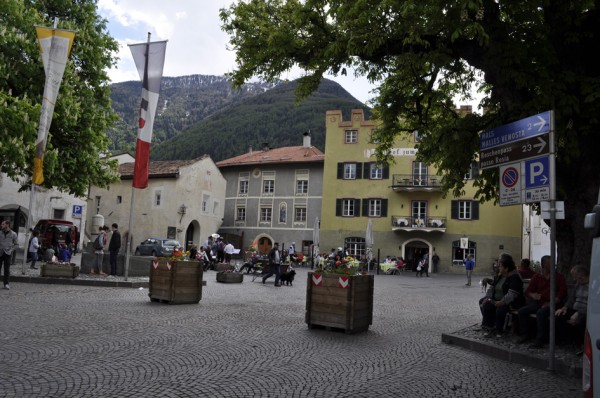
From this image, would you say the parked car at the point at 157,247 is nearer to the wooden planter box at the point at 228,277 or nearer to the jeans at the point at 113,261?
the wooden planter box at the point at 228,277

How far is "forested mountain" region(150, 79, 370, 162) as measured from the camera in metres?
112

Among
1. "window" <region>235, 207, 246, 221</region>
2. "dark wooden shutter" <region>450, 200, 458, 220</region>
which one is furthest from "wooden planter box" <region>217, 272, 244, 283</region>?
"window" <region>235, 207, 246, 221</region>

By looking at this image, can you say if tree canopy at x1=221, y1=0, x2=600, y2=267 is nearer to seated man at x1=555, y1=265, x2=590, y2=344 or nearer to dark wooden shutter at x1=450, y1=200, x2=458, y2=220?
seated man at x1=555, y1=265, x2=590, y2=344

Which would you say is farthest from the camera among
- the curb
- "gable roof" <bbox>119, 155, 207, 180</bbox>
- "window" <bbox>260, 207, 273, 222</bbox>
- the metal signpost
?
"window" <bbox>260, 207, 273, 222</bbox>

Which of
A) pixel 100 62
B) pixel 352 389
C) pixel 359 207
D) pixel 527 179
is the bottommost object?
pixel 352 389

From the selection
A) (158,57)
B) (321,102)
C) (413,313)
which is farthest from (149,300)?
(321,102)

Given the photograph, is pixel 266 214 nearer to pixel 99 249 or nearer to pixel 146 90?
pixel 99 249

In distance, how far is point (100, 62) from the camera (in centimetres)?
2264

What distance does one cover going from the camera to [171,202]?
4491 centimetres

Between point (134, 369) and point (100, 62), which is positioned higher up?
point (100, 62)

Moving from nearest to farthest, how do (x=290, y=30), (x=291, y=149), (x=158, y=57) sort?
(x=290, y=30)
(x=158, y=57)
(x=291, y=149)

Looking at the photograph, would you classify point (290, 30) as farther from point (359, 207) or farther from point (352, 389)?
point (359, 207)

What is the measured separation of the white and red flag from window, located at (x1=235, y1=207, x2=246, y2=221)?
3599 centimetres

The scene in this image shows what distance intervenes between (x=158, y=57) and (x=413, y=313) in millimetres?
10047
